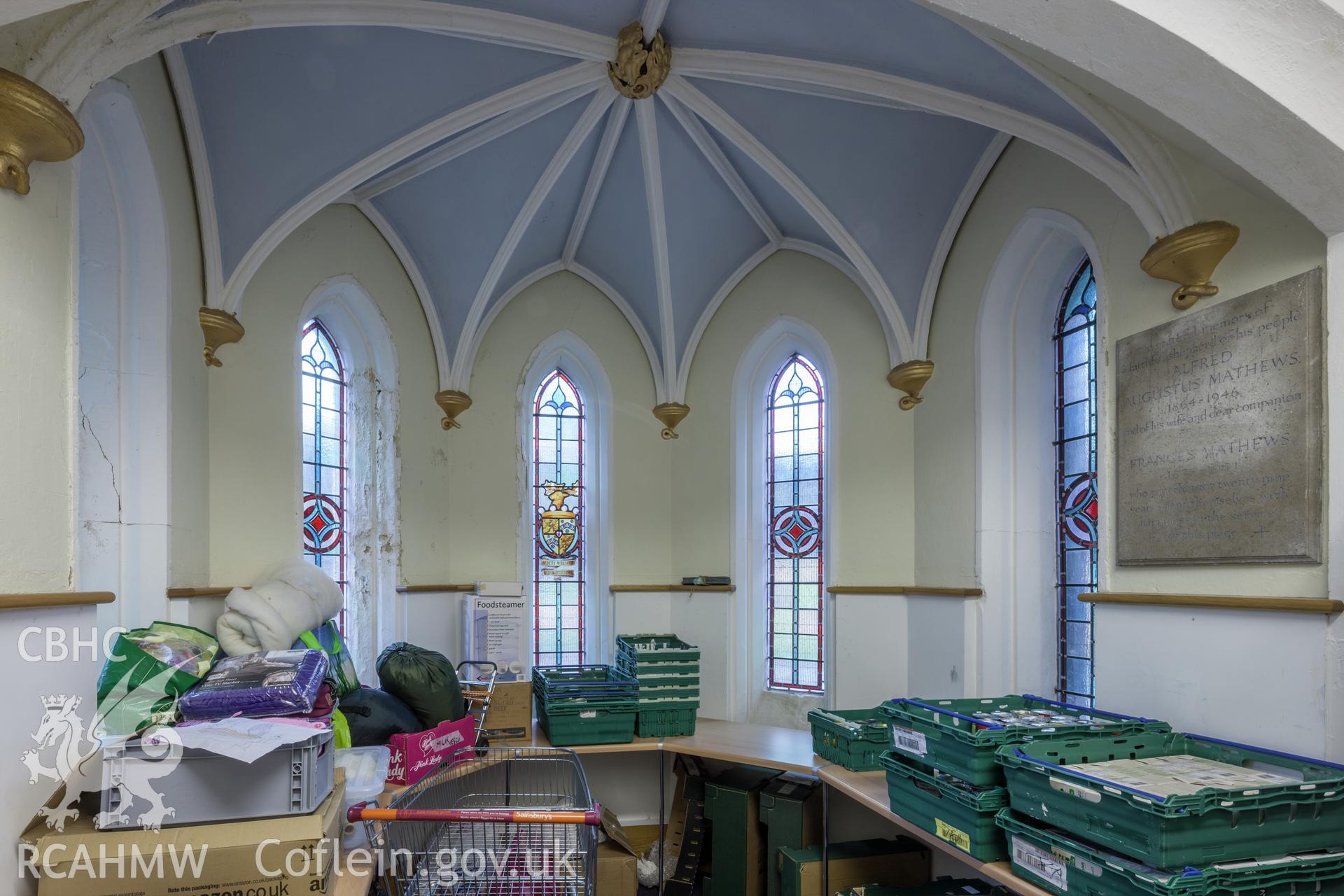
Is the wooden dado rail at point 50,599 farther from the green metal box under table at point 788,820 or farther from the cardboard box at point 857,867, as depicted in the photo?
the green metal box under table at point 788,820

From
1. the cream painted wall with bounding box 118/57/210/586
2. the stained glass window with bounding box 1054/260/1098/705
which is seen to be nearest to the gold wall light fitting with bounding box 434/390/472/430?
the cream painted wall with bounding box 118/57/210/586

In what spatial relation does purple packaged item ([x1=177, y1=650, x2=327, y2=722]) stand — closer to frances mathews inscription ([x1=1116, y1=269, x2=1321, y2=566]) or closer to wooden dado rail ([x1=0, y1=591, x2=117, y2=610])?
wooden dado rail ([x1=0, y1=591, x2=117, y2=610])

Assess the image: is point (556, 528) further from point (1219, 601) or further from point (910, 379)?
point (1219, 601)

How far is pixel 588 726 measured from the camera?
5.30 meters

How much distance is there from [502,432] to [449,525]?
0.74m

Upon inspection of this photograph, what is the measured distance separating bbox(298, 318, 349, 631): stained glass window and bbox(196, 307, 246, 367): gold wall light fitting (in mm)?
787

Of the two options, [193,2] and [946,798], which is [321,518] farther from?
[946,798]

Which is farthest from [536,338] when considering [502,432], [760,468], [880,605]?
[880,605]

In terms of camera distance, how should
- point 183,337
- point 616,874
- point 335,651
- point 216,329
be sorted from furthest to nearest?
point 616,874
point 335,651
point 216,329
point 183,337

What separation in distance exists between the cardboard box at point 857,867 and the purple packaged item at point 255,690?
8.68 ft

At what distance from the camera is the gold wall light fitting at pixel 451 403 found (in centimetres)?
602

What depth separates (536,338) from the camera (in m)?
6.45

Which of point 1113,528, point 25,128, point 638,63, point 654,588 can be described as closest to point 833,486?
point 654,588

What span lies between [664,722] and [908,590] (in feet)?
5.51
